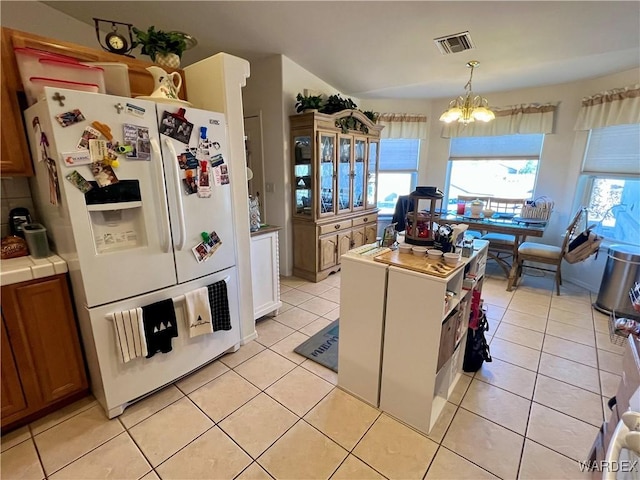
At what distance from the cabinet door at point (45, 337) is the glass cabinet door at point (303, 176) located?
2441 mm

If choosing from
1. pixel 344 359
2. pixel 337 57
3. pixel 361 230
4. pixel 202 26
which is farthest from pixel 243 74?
pixel 361 230

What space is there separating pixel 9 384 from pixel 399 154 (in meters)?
5.24

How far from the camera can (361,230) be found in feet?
14.2

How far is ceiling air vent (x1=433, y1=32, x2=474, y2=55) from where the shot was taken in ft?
8.42

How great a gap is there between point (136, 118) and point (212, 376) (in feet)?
5.63

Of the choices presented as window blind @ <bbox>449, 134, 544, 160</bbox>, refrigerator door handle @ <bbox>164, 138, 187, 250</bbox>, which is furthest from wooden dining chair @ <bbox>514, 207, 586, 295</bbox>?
refrigerator door handle @ <bbox>164, 138, 187, 250</bbox>

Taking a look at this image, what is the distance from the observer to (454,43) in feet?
8.82

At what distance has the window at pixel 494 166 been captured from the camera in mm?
4230

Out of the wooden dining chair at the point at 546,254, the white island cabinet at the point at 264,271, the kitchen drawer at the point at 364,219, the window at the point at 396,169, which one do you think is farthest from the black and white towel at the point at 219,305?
the window at the point at 396,169

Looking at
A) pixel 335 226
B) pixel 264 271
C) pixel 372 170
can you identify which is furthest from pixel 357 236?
pixel 264 271

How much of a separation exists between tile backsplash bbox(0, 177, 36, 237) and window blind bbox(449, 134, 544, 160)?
513 cm

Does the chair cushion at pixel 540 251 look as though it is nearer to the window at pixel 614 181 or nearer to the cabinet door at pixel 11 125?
the window at pixel 614 181

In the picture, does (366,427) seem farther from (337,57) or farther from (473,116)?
(337,57)

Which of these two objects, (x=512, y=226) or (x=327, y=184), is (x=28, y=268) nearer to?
(x=327, y=184)
